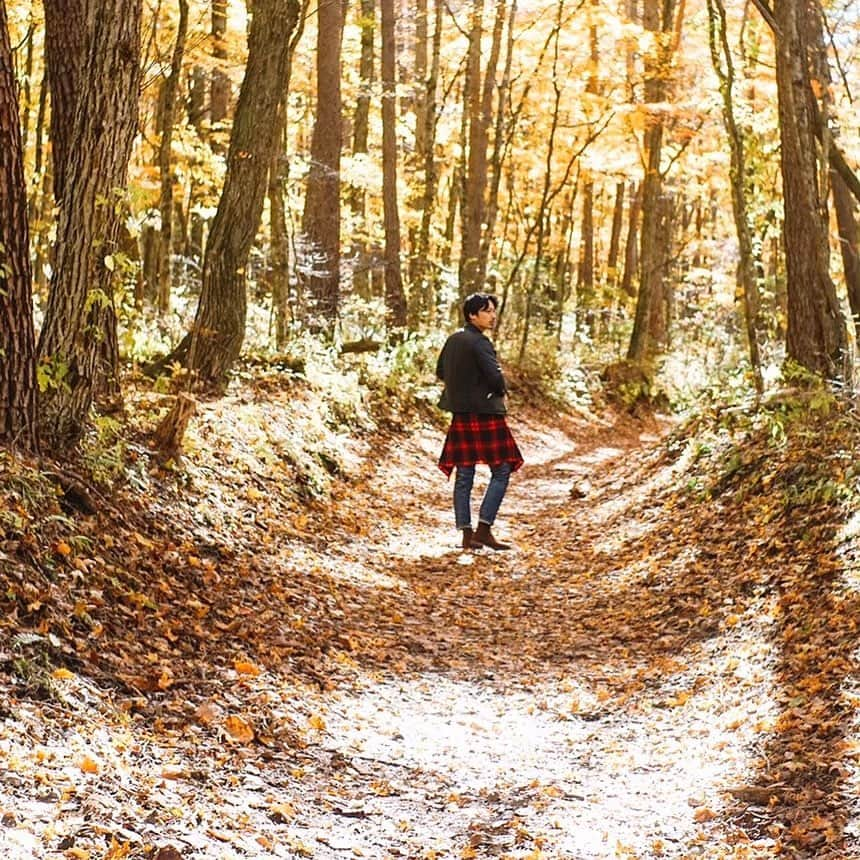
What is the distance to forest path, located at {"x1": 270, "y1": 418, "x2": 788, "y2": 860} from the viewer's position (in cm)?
408

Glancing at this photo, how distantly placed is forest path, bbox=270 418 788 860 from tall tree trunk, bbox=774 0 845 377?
7.14 ft

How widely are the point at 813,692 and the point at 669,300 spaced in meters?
28.8

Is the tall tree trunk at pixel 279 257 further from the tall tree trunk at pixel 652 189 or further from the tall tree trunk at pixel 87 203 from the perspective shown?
the tall tree trunk at pixel 652 189

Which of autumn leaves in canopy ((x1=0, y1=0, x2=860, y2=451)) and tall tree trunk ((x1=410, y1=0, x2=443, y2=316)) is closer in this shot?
autumn leaves in canopy ((x1=0, y1=0, x2=860, y2=451))

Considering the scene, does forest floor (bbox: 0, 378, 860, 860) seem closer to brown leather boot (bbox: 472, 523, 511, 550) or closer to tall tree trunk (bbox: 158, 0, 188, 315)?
brown leather boot (bbox: 472, 523, 511, 550)

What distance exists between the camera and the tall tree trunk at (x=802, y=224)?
9.12 meters

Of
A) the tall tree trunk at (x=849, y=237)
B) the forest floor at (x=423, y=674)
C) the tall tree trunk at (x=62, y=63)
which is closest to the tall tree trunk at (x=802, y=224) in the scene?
the forest floor at (x=423, y=674)

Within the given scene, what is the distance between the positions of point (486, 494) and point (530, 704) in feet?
12.1

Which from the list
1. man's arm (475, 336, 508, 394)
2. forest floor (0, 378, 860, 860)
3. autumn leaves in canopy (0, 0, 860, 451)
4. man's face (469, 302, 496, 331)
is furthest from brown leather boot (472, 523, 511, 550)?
autumn leaves in canopy (0, 0, 860, 451)

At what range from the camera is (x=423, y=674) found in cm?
608

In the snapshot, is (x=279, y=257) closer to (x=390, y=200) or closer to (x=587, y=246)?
(x=390, y=200)

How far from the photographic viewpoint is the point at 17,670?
429 cm

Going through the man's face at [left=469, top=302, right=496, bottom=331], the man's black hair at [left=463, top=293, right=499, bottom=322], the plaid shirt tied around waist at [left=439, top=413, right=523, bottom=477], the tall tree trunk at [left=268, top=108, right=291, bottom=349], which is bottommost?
the plaid shirt tied around waist at [left=439, top=413, right=523, bottom=477]

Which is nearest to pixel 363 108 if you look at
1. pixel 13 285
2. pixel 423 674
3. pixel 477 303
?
pixel 477 303
